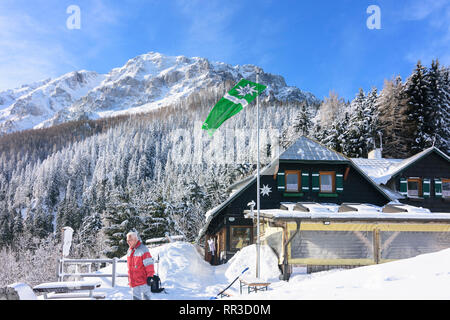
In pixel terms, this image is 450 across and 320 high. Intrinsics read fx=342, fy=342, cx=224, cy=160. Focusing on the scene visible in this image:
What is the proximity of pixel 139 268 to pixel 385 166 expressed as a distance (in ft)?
71.6

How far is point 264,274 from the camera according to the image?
1428 cm

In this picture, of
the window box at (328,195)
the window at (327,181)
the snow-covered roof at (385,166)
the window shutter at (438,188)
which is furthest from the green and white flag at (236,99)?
the window shutter at (438,188)

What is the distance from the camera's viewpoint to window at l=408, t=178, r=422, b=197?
22516mm

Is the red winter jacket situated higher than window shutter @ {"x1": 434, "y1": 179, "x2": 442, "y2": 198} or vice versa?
window shutter @ {"x1": 434, "y1": 179, "x2": 442, "y2": 198}

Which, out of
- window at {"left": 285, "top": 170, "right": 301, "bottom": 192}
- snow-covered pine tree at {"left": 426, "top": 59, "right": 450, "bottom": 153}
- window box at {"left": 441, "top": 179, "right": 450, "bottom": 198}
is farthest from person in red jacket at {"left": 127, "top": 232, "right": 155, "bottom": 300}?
snow-covered pine tree at {"left": 426, "top": 59, "right": 450, "bottom": 153}

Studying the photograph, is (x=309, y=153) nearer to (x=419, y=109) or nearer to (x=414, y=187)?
(x=414, y=187)

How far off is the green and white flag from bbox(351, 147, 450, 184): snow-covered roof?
11892mm

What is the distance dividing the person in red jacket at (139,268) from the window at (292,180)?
15296 millimetres

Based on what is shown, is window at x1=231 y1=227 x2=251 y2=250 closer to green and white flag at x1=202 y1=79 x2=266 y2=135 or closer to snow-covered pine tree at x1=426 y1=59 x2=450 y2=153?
green and white flag at x1=202 y1=79 x2=266 y2=135

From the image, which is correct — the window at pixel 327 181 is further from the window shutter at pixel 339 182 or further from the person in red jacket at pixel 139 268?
the person in red jacket at pixel 139 268

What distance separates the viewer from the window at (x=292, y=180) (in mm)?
20953

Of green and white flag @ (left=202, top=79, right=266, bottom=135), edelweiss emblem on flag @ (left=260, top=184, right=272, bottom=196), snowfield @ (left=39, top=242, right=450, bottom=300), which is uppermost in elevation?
green and white flag @ (left=202, top=79, right=266, bottom=135)

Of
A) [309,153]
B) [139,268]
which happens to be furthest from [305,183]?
[139,268]

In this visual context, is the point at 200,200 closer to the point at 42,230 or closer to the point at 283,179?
the point at 283,179
